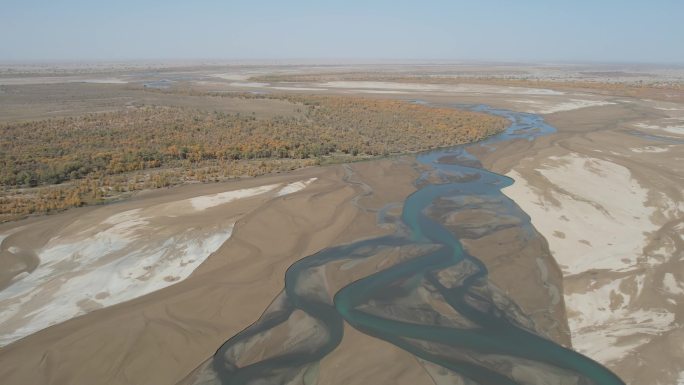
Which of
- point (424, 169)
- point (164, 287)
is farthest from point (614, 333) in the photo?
point (424, 169)

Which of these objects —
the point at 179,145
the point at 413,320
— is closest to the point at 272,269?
the point at 413,320

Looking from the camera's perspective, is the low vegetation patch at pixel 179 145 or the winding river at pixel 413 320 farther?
the low vegetation patch at pixel 179 145

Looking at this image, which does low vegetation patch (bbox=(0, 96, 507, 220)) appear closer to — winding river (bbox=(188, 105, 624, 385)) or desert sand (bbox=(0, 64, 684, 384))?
desert sand (bbox=(0, 64, 684, 384))

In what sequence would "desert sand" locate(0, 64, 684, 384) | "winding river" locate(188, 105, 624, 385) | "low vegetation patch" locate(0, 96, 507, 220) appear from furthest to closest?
1. "low vegetation patch" locate(0, 96, 507, 220)
2. "desert sand" locate(0, 64, 684, 384)
3. "winding river" locate(188, 105, 624, 385)

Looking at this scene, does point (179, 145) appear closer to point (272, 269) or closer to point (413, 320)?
point (272, 269)

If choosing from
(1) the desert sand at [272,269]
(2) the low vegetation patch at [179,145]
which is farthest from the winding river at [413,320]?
(2) the low vegetation patch at [179,145]

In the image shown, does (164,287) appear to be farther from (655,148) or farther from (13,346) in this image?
(655,148)

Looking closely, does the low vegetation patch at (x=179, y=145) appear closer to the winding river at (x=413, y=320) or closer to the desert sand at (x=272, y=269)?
the desert sand at (x=272, y=269)

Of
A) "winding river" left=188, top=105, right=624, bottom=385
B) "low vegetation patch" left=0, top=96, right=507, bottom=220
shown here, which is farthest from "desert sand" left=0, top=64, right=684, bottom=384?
"low vegetation patch" left=0, top=96, right=507, bottom=220
